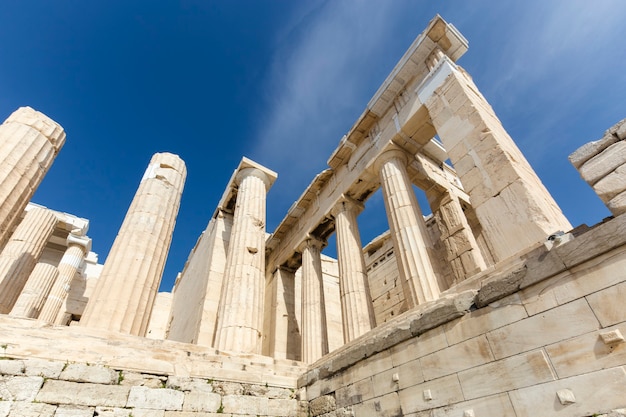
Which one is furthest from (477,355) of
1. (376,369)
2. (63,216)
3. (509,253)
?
(63,216)

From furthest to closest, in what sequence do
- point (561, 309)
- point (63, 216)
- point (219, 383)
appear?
point (63, 216) < point (219, 383) < point (561, 309)

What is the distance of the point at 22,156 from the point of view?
8750 millimetres

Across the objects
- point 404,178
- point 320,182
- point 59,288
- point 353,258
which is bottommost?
point 353,258

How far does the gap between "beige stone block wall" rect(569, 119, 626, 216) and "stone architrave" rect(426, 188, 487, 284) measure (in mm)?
6537

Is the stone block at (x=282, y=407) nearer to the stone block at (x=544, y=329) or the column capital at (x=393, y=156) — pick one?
the stone block at (x=544, y=329)

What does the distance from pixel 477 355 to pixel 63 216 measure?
81.8 ft

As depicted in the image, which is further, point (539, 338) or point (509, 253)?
point (509, 253)

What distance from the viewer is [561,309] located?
373 centimetres

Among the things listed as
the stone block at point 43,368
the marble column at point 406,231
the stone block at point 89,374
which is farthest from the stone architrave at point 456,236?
the stone block at point 43,368

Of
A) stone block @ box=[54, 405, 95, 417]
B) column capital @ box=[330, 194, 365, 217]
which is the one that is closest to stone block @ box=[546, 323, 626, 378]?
stone block @ box=[54, 405, 95, 417]

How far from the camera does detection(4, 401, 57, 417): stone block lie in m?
4.34

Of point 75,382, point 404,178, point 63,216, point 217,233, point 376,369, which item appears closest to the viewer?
point 75,382

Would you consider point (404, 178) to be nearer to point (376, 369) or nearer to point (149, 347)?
point (376, 369)

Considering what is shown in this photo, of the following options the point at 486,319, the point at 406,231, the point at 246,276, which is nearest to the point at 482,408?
the point at 486,319
